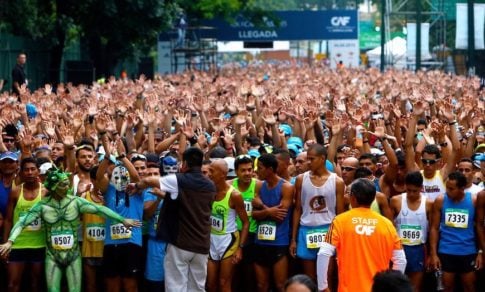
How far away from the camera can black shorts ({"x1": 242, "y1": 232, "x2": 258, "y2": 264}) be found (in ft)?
41.9

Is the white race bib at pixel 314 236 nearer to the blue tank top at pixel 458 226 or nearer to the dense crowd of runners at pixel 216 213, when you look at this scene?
the dense crowd of runners at pixel 216 213

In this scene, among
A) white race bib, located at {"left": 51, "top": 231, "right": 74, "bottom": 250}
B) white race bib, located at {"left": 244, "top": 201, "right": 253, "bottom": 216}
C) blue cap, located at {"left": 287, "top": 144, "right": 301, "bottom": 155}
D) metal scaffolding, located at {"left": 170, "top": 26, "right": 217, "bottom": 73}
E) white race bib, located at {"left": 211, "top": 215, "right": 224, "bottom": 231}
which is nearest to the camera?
white race bib, located at {"left": 51, "top": 231, "right": 74, "bottom": 250}

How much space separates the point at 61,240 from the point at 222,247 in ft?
5.30

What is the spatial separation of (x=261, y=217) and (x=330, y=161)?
1.63 metres

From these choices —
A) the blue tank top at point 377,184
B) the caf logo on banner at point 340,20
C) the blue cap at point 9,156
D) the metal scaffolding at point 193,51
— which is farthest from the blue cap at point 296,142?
the caf logo on banner at point 340,20

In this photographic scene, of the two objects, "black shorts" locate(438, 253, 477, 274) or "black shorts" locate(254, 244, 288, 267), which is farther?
"black shorts" locate(254, 244, 288, 267)

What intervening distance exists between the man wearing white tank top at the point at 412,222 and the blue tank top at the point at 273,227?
3.79 ft

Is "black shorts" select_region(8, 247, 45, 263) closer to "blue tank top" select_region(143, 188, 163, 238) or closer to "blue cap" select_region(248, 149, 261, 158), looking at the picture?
"blue tank top" select_region(143, 188, 163, 238)

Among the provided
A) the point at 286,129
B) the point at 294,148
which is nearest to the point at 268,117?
the point at 294,148

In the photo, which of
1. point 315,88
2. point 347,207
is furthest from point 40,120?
point 315,88

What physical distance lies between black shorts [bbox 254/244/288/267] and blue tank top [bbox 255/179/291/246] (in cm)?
4

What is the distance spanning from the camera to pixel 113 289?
12.4 m

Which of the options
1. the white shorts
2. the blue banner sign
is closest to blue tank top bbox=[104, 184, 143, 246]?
the white shorts

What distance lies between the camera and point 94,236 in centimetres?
1245
